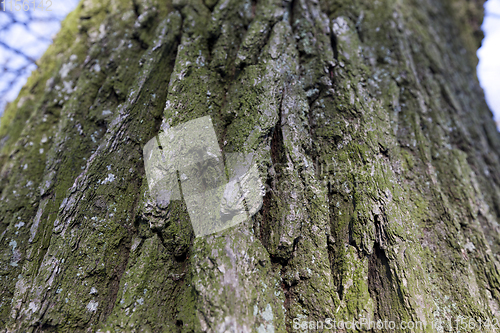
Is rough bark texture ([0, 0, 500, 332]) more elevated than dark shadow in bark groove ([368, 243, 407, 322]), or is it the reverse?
rough bark texture ([0, 0, 500, 332])

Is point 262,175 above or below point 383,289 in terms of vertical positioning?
above

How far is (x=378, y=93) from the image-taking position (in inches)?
100

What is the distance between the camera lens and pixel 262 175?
1853 mm

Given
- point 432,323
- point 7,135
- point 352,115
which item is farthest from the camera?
point 7,135

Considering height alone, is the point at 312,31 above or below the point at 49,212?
above

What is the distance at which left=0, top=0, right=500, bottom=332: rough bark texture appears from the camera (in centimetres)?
166

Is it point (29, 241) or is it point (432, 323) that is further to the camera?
point (29, 241)

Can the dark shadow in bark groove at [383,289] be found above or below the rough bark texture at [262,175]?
below

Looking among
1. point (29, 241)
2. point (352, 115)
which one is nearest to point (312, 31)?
point (352, 115)

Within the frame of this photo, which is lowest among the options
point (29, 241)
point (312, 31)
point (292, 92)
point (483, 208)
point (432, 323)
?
point (483, 208)

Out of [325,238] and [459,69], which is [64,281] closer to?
[325,238]

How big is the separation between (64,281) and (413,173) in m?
3.10

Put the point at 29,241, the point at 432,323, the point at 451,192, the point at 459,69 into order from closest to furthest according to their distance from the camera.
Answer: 1. the point at 432,323
2. the point at 29,241
3. the point at 451,192
4. the point at 459,69

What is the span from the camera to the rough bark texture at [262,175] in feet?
5.45
